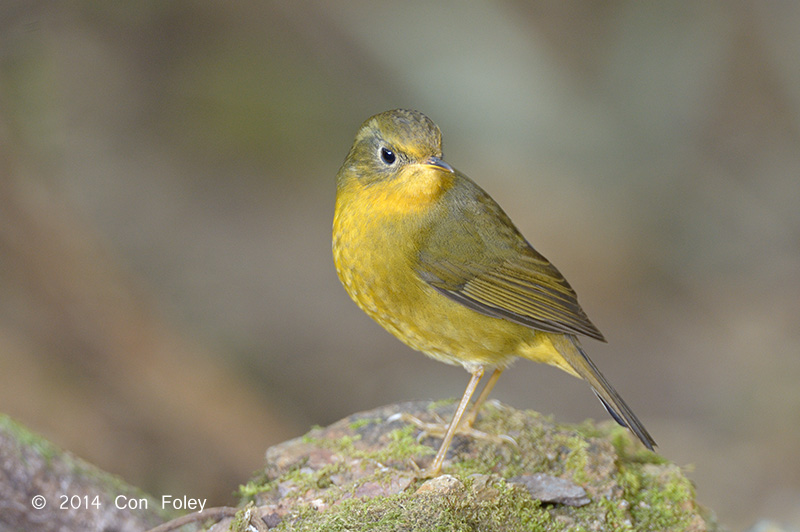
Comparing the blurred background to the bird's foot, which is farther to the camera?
the blurred background

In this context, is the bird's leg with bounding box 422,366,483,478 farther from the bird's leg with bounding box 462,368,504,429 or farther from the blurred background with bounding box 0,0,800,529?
the blurred background with bounding box 0,0,800,529

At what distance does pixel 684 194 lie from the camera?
315 inches

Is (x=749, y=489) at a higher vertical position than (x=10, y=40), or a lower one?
lower

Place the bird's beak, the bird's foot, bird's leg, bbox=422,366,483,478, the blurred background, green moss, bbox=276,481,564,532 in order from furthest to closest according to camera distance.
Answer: the blurred background, the bird's foot, bird's leg, bbox=422,366,483,478, the bird's beak, green moss, bbox=276,481,564,532

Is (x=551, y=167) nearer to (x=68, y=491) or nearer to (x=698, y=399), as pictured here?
(x=698, y=399)

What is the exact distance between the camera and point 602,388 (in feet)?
11.7

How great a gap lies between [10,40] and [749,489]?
6.95 m

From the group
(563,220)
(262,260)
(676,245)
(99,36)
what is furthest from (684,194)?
(99,36)

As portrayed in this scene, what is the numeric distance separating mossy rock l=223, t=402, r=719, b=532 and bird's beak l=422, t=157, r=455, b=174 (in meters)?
1.24

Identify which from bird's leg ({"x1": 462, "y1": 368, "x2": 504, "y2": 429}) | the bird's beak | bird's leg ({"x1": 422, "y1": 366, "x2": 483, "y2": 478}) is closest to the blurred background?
bird's leg ({"x1": 462, "y1": 368, "x2": 504, "y2": 429})

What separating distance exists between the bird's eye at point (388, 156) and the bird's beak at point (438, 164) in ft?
0.56

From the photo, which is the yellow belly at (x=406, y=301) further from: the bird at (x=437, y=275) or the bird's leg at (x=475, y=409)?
the bird's leg at (x=475, y=409)

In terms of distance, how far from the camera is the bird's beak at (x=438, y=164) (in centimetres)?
333

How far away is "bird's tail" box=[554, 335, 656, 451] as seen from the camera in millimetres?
3424
